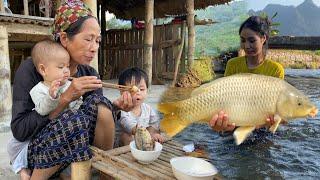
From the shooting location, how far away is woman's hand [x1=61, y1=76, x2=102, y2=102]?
7.59ft

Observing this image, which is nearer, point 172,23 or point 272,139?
point 272,139

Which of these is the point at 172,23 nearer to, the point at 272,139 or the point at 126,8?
the point at 126,8

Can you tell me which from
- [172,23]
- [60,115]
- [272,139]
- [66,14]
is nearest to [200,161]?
[60,115]

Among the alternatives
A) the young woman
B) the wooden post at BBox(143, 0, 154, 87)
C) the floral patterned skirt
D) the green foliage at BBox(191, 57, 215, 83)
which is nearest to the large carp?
the floral patterned skirt

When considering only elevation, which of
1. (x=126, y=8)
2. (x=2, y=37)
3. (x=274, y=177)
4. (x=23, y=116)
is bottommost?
(x=274, y=177)

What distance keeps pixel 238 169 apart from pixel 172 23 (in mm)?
8353

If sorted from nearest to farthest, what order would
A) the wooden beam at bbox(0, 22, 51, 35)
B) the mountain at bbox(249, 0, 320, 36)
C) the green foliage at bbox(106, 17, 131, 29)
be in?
the wooden beam at bbox(0, 22, 51, 35) < the green foliage at bbox(106, 17, 131, 29) < the mountain at bbox(249, 0, 320, 36)

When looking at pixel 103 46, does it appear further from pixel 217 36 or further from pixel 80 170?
pixel 217 36

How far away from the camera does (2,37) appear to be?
5.03 m

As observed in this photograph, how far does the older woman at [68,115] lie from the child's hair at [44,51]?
124 mm

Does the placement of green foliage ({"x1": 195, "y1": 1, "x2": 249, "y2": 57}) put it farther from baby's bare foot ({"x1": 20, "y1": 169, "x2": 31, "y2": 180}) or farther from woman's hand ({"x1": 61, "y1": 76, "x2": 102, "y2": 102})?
baby's bare foot ({"x1": 20, "y1": 169, "x2": 31, "y2": 180})

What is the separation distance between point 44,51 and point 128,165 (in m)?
1.03

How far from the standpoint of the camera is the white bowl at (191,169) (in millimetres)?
2030

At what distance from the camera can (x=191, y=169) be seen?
89.7 inches
